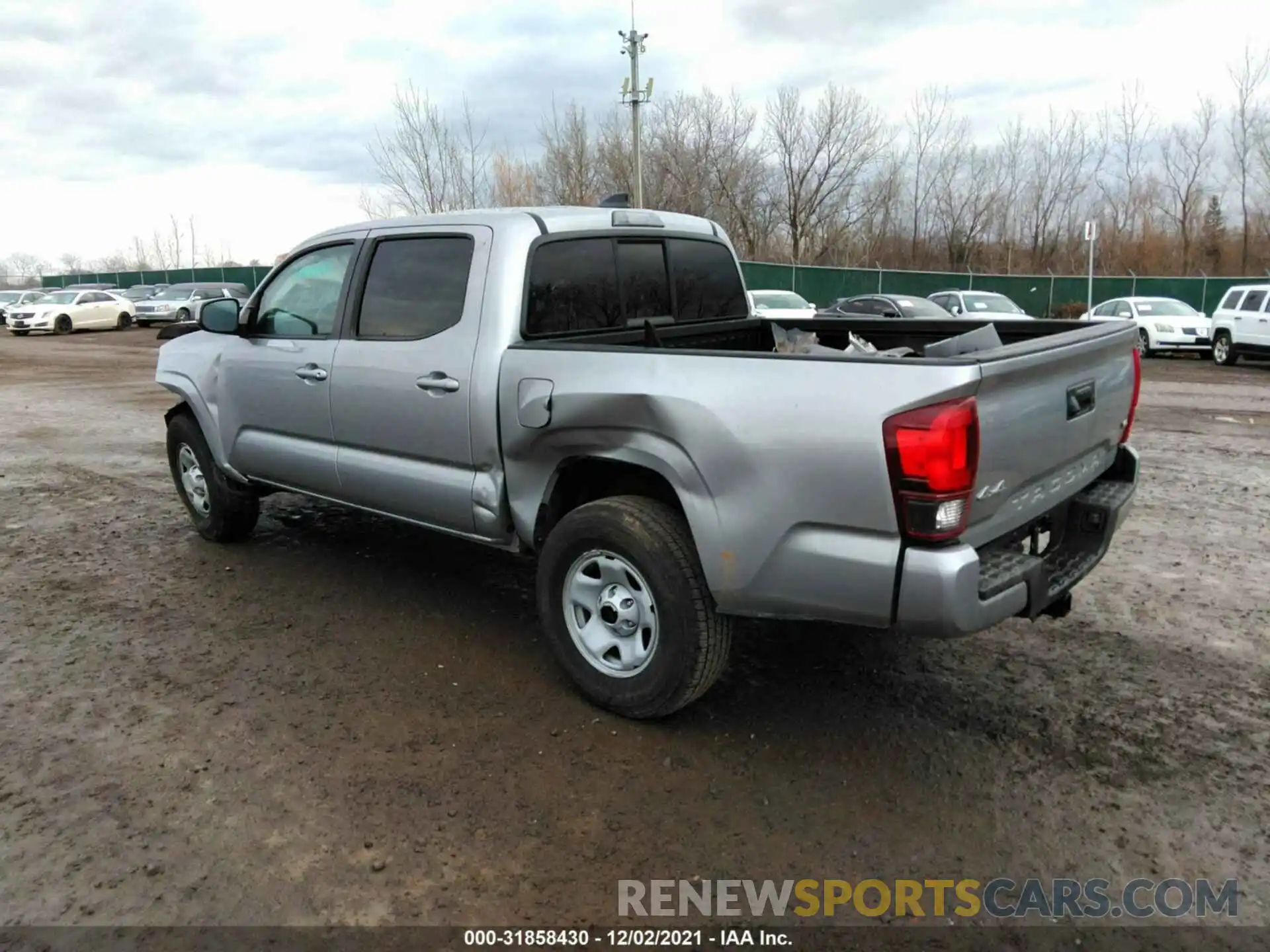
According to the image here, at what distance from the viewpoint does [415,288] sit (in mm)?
4336

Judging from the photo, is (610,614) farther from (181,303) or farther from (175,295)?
(175,295)

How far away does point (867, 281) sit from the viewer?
36.3 metres

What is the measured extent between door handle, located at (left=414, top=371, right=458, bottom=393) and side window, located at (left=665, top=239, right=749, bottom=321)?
1321 mm

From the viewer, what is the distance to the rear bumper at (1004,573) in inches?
112

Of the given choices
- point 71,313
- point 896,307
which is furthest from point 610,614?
point 71,313

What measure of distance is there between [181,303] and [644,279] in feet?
118

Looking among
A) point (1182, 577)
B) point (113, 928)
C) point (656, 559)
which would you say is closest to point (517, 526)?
point (656, 559)

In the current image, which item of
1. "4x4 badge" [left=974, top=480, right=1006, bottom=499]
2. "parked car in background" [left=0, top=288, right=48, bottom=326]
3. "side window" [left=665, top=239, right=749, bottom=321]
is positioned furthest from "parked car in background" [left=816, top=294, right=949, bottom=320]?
"parked car in background" [left=0, top=288, right=48, bottom=326]

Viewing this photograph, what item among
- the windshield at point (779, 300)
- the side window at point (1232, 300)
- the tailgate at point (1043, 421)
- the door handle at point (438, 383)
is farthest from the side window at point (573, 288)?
the side window at point (1232, 300)

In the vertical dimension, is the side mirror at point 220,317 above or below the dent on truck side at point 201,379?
above

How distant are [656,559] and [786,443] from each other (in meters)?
0.68

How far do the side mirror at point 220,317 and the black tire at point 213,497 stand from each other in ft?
2.65

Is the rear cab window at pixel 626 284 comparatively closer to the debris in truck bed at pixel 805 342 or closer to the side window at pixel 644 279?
the side window at pixel 644 279

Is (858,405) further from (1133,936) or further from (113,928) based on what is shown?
(113,928)
